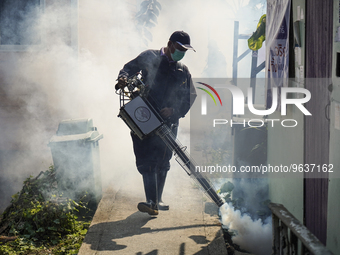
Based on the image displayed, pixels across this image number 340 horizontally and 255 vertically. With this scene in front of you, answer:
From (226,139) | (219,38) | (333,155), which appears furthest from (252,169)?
(219,38)

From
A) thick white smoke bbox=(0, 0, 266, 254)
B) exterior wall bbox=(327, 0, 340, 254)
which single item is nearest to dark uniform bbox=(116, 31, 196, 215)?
thick white smoke bbox=(0, 0, 266, 254)

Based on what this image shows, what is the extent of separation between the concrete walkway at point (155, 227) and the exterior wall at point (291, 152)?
798 mm

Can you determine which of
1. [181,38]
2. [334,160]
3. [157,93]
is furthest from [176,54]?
[334,160]

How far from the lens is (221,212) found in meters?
4.93

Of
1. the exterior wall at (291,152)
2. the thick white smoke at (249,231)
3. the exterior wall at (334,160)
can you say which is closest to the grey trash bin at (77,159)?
the thick white smoke at (249,231)

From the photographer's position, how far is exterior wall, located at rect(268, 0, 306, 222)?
332 centimetres

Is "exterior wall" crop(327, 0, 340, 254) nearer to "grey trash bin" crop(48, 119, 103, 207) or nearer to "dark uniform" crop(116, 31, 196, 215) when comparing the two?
"dark uniform" crop(116, 31, 196, 215)

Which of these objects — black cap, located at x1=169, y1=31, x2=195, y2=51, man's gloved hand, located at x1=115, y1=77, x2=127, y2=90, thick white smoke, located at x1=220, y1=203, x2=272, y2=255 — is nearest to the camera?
thick white smoke, located at x1=220, y1=203, x2=272, y2=255

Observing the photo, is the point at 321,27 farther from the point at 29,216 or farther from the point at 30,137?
the point at 30,137

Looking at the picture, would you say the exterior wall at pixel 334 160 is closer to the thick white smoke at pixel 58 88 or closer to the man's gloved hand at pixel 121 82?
the man's gloved hand at pixel 121 82

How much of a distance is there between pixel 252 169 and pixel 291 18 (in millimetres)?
2256

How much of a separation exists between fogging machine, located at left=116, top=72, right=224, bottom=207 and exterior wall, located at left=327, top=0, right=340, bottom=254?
1925 mm

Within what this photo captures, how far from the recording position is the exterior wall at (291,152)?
332 cm

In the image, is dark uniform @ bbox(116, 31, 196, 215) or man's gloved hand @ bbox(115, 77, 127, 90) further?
dark uniform @ bbox(116, 31, 196, 215)
